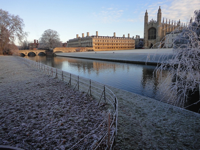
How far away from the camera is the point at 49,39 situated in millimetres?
72250

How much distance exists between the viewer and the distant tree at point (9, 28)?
29.1m

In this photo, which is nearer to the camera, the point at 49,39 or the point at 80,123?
the point at 80,123

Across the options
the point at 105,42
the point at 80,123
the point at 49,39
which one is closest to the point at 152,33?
A: the point at 105,42

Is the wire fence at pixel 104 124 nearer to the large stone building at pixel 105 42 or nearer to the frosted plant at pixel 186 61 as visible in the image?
the frosted plant at pixel 186 61

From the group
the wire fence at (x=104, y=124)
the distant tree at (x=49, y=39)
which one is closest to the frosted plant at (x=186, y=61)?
the wire fence at (x=104, y=124)

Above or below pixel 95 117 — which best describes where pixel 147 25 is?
above

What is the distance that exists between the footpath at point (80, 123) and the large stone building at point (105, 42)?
77.4 metres

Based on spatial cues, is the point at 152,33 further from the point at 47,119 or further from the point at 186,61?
the point at 47,119

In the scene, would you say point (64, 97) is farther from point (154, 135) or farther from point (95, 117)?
point (154, 135)

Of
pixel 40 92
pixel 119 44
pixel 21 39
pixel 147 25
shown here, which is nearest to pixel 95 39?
pixel 119 44

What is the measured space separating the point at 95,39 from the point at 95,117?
275 ft

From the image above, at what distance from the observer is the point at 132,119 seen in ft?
15.4

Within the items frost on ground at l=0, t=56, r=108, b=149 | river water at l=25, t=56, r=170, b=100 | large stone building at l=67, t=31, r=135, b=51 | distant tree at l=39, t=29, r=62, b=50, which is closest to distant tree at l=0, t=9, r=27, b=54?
river water at l=25, t=56, r=170, b=100

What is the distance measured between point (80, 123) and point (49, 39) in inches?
2981
